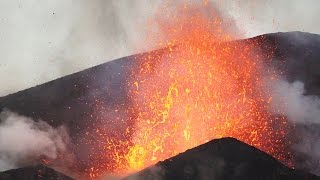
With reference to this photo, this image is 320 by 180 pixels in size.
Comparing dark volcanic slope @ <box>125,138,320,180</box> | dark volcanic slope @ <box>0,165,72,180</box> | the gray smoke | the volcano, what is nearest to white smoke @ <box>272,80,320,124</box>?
the gray smoke

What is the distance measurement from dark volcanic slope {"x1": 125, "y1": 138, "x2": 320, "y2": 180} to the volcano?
0.05m

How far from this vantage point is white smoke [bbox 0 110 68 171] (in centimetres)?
3544

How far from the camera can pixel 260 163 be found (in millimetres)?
27734

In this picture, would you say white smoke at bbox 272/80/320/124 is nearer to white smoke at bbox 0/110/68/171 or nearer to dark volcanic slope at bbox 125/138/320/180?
dark volcanic slope at bbox 125/138/320/180

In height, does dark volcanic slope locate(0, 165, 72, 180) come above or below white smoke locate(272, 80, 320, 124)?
below

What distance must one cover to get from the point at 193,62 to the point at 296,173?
23.2 meters

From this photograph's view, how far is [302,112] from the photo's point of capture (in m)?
40.5

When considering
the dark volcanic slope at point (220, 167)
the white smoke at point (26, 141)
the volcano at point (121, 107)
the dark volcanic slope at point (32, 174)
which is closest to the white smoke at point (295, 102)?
the volcano at point (121, 107)

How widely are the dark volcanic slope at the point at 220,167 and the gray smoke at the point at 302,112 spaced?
7.12 meters

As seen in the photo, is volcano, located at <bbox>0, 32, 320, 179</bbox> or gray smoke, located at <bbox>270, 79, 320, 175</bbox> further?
gray smoke, located at <bbox>270, 79, 320, 175</bbox>

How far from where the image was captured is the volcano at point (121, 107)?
2762cm

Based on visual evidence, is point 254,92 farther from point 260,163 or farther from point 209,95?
point 260,163

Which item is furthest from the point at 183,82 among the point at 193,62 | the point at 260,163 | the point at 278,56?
the point at 260,163

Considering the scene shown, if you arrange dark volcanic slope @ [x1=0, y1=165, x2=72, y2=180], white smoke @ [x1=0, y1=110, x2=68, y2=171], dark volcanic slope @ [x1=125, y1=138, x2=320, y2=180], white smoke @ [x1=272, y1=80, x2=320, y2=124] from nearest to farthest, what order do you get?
dark volcanic slope @ [x1=125, y1=138, x2=320, y2=180], dark volcanic slope @ [x1=0, y1=165, x2=72, y2=180], white smoke @ [x1=0, y1=110, x2=68, y2=171], white smoke @ [x1=272, y1=80, x2=320, y2=124]
